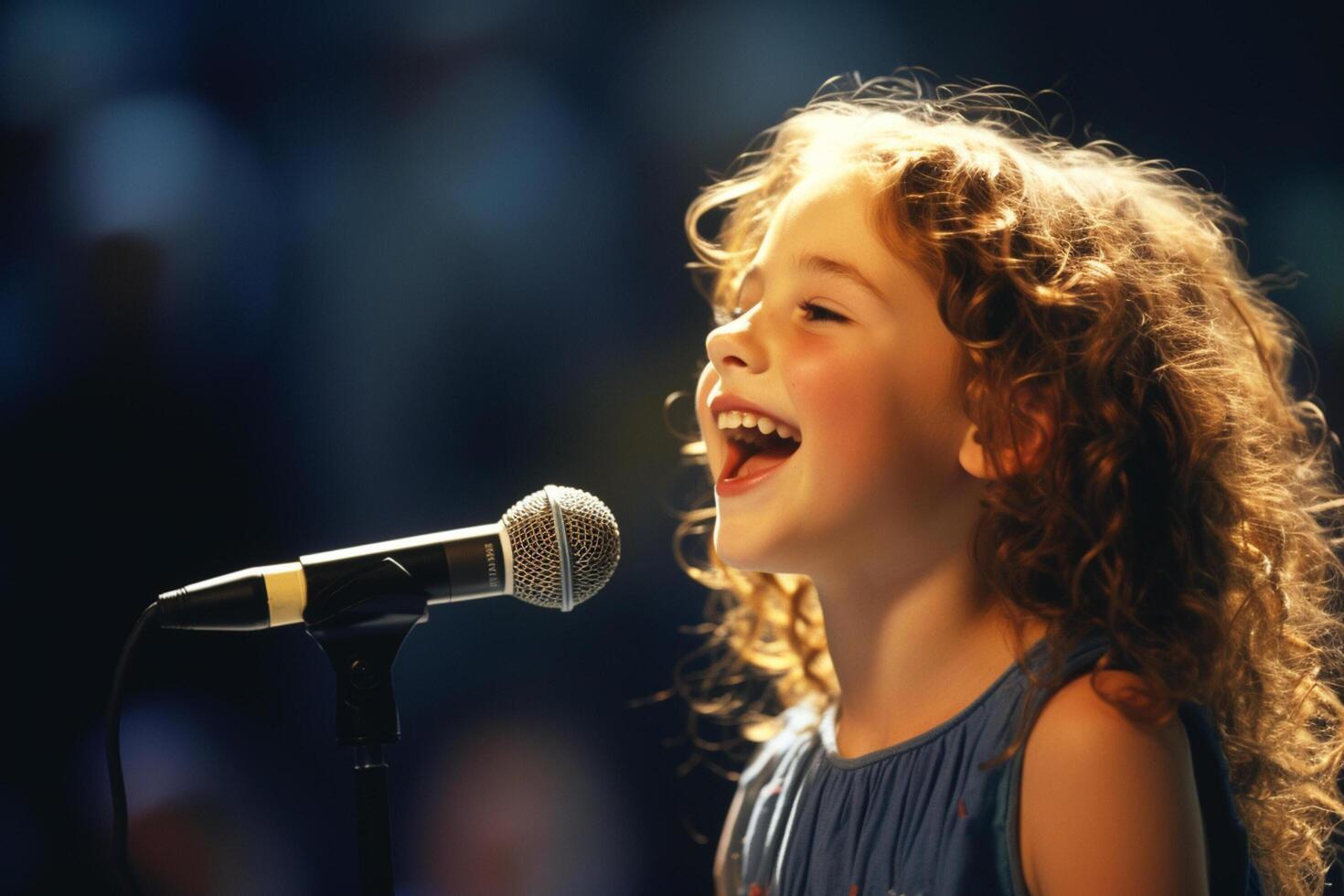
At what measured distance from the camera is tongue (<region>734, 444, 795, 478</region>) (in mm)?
1173

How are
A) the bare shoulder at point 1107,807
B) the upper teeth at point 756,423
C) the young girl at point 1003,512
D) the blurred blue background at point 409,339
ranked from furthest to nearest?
1. the blurred blue background at point 409,339
2. the upper teeth at point 756,423
3. the young girl at point 1003,512
4. the bare shoulder at point 1107,807

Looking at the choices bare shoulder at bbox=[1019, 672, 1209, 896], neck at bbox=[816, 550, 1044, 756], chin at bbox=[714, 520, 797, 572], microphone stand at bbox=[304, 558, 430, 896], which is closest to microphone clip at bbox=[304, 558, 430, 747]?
microphone stand at bbox=[304, 558, 430, 896]

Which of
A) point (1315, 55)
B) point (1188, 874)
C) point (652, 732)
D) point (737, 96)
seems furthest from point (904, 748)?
point (1315, 55)

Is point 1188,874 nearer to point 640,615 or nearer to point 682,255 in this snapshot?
point 640,615

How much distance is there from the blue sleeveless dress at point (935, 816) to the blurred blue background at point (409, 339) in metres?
0.48

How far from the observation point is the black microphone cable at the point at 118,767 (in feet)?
3.19

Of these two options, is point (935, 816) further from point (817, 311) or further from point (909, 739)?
point (817, 311)

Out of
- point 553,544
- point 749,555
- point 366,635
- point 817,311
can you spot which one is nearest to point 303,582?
point 366,635

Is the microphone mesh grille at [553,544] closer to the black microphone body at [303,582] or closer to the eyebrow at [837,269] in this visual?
the black microphone body at [303,582]

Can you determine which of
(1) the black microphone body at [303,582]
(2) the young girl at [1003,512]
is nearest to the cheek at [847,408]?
(2) the young girl at [1003,512]

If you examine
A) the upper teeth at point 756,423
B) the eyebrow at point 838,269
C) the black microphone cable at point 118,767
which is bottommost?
the black microphone cable at point 118,767

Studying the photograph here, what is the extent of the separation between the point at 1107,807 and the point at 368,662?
23.8 inches

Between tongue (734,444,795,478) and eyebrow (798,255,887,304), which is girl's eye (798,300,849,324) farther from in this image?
tongue (734,444,795,478)

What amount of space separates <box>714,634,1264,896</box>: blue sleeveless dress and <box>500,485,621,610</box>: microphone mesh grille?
13.6 inches
